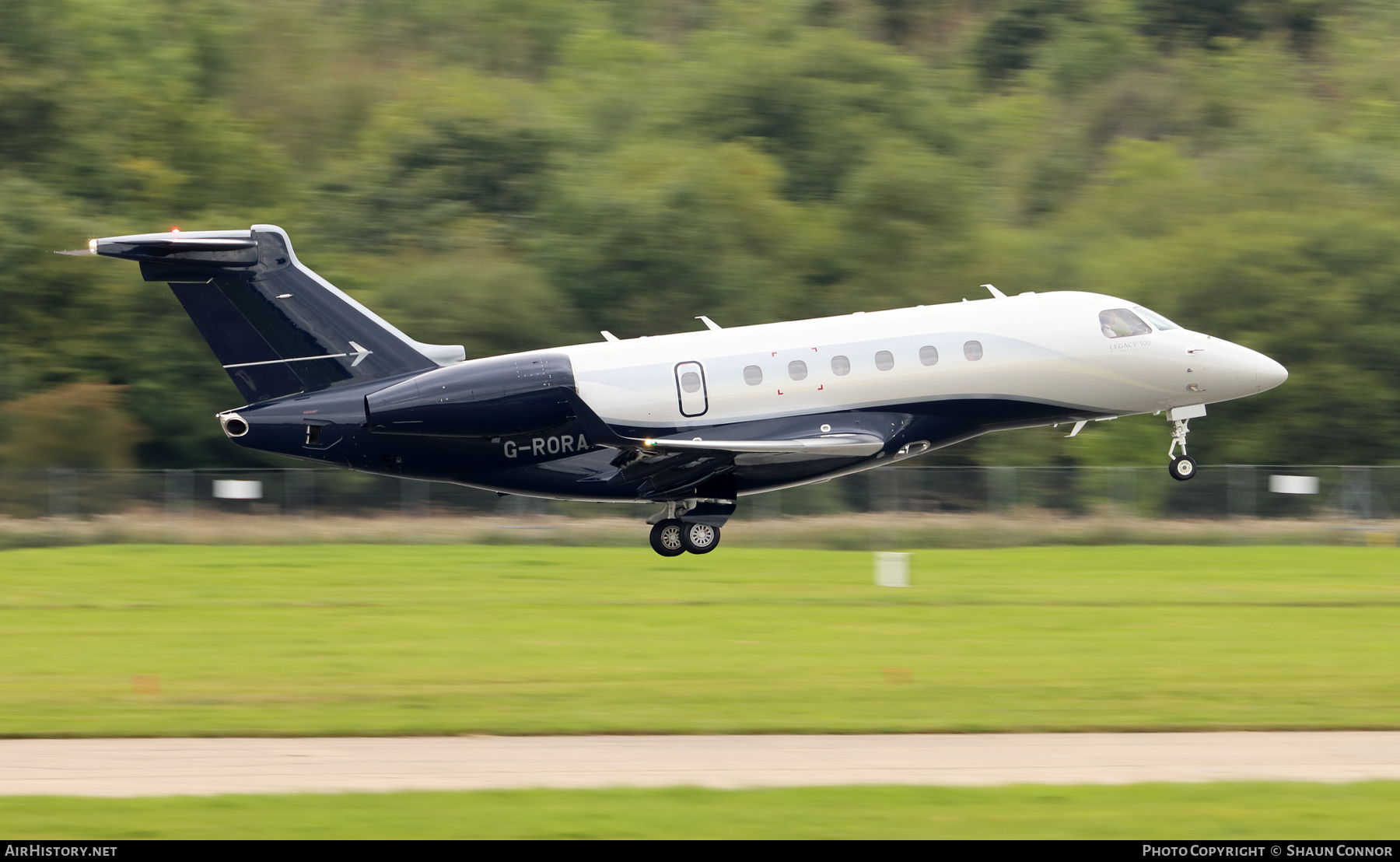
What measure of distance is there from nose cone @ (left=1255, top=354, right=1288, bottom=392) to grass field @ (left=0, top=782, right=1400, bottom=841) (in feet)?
47.7

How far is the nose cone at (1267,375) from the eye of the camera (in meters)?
26.8

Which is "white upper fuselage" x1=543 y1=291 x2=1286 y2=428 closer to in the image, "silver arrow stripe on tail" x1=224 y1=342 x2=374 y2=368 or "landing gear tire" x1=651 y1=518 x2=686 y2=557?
"landing gear tire" x1=651 y1=518 x2=686 y2=557

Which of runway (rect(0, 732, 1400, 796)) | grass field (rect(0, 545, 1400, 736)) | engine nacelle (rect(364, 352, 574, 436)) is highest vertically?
engine nacelle (rect(364, 352, 574, 436))

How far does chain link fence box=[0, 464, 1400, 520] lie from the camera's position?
36406 millimetres

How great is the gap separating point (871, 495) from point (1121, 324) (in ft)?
36.3

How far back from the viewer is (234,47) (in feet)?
234

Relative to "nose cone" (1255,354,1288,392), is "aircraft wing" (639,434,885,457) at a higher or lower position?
lower

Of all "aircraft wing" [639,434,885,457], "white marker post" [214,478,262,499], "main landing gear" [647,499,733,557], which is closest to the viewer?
"aircraft wing" [639,434,885,457]

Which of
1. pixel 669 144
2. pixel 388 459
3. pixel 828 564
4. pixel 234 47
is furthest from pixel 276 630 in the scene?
pixel 234 47

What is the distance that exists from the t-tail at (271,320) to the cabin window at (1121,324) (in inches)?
422

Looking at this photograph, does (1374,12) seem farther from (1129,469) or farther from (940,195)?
(1129,469)

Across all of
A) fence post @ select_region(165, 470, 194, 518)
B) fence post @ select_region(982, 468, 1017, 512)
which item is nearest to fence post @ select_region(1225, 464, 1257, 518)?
fence post @ select_region(982, 468, 1017, 512)

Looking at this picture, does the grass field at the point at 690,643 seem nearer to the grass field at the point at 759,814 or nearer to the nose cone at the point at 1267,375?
the grass field at the point at 759,814

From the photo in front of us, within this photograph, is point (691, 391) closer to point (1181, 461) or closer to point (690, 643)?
point (690, 643)
